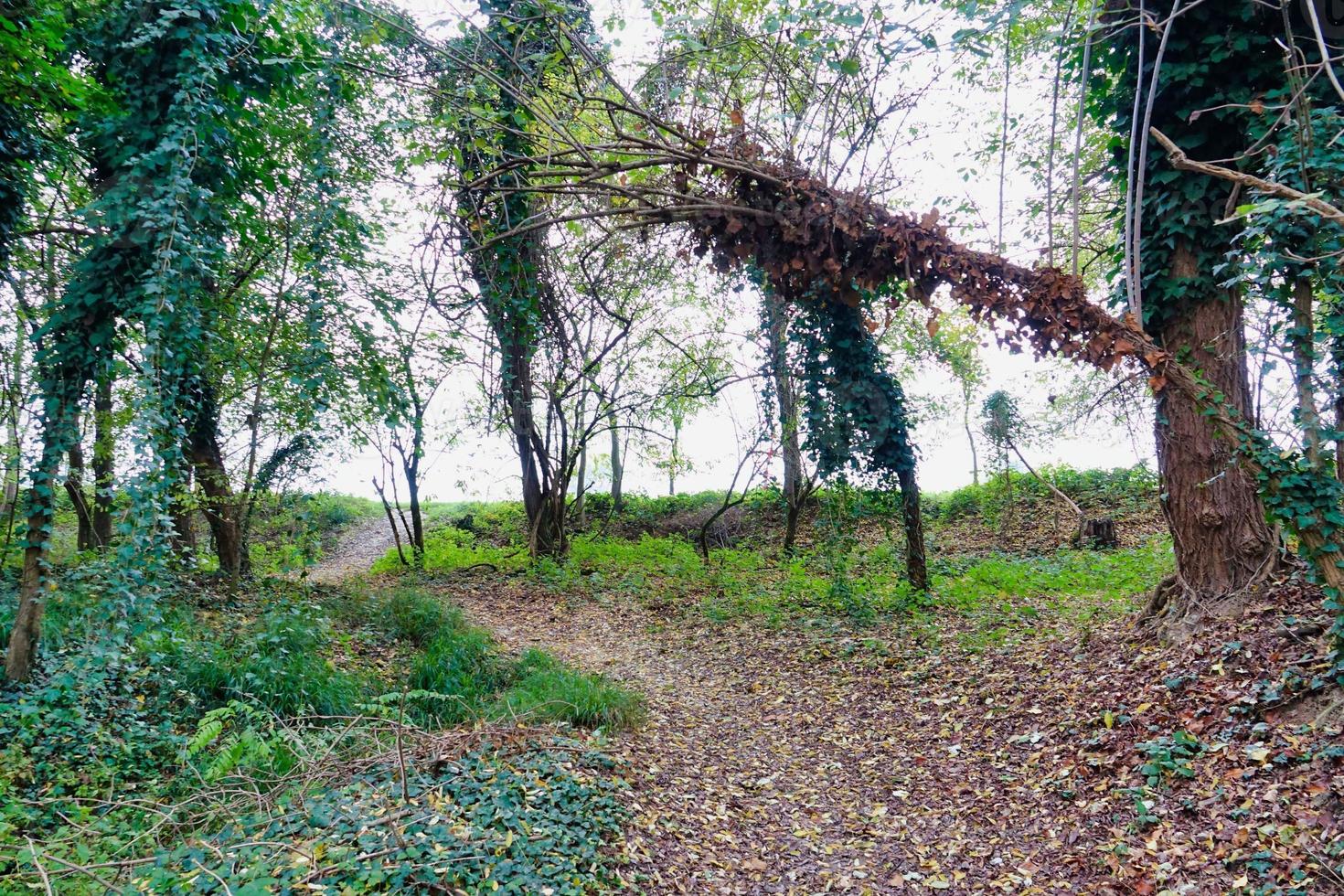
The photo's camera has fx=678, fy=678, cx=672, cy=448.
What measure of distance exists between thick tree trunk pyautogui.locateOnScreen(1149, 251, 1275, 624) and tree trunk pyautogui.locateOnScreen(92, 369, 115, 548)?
24.9 ft

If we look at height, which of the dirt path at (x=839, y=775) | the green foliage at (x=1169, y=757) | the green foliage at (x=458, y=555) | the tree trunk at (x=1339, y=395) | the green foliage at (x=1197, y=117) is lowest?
the dirt path at (x=839, y=775)

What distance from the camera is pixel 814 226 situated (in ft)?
18.4

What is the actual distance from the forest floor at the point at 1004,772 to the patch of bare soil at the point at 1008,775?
12 mm

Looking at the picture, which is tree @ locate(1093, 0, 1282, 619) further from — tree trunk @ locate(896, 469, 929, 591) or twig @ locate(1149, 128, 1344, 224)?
tree trunk @ locate(896, 469, 929, 591)

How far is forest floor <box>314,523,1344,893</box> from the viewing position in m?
3.06

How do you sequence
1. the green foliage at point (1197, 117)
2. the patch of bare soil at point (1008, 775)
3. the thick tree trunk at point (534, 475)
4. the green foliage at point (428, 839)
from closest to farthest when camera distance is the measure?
the green foliage at point (428, 839), the patch of bare soil at point (1008, 775), the green foliage at point (1197, 117), the thick tree trunk at point (534, 475)

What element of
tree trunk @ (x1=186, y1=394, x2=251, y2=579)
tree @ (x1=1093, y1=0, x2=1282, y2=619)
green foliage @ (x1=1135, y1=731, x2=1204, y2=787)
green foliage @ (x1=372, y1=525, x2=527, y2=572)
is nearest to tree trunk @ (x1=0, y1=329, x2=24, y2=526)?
tree trunk @ (x1=186, y1=394, x2=251, y2=579)

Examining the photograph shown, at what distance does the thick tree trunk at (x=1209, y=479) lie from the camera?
4734mm

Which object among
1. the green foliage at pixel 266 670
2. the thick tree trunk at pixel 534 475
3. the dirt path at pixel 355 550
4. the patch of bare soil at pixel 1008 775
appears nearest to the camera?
the patch of bare soil at pixel 1008 775

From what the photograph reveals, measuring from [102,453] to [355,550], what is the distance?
1095cm

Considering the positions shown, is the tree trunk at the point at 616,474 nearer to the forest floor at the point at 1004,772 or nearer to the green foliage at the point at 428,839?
the forest floor at the point at 1004,772

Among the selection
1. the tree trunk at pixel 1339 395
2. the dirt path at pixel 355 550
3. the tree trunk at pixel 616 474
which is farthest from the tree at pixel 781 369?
the dirt path at pixel 355 550

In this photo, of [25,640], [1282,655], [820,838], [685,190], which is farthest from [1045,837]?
[25,640]

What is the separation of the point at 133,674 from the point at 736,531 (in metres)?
11.4
